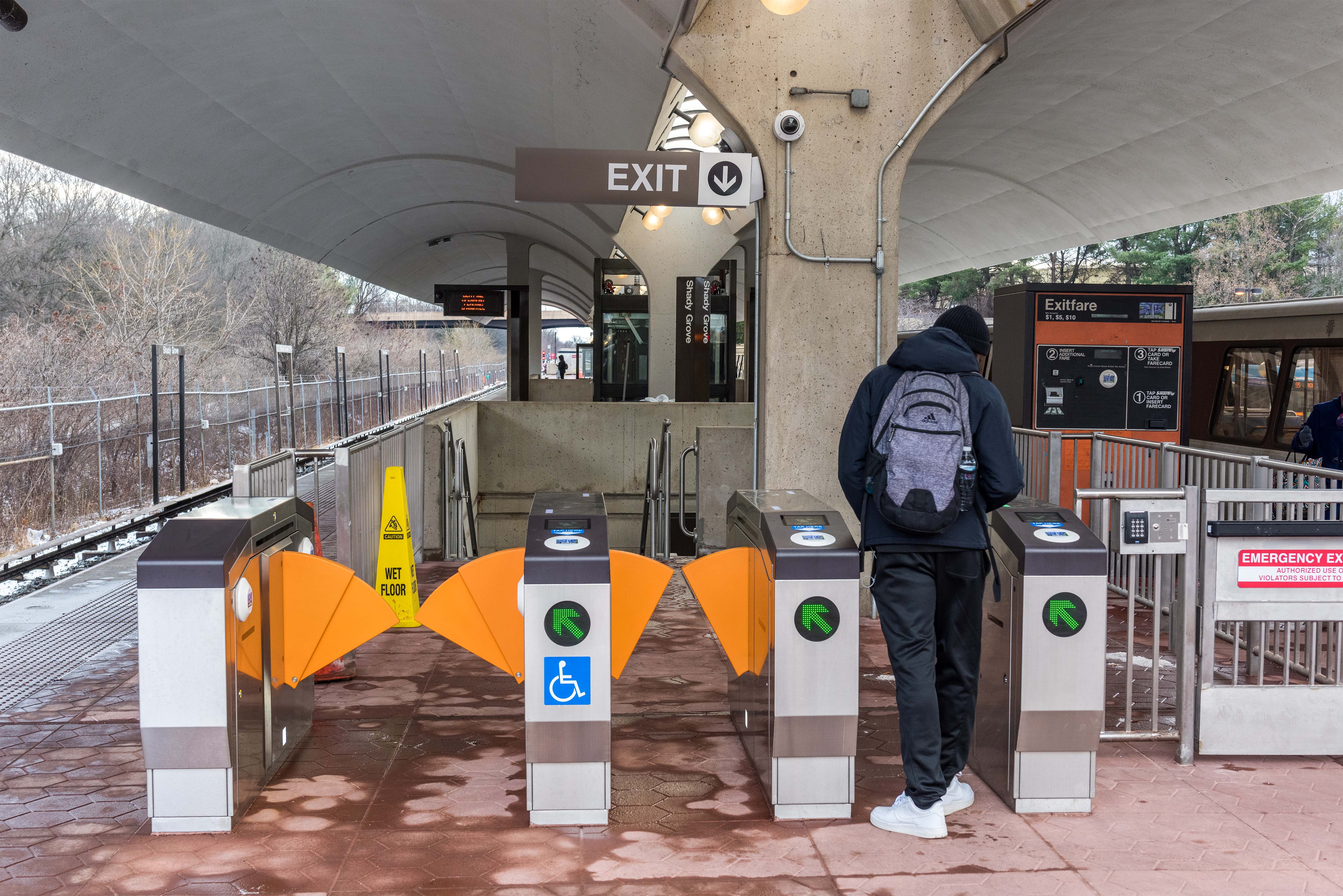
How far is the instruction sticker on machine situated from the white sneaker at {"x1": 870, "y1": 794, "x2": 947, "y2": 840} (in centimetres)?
180

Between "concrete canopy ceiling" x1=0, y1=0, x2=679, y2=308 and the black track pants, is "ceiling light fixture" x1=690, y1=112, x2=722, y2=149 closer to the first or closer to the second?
"concrete canopy ceiling" x1=0, y1=0, x2=679, y2=308

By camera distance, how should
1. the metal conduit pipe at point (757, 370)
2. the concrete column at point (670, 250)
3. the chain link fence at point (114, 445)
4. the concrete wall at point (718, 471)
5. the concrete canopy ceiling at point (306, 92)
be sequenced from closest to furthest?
the metal conduit pipe at point (757, 370) → the concrete canopy ceiling at point (306, 92) → the concrete wall at point (718, 471) → the chain link fence at point (114, 445) → the concrete column at point (670, 250)

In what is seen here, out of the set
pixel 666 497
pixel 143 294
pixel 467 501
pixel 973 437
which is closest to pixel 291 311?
pixel 143 294

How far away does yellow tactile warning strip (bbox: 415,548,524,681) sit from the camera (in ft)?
14.6

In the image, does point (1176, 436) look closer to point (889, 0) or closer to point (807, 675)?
point (889, 0)

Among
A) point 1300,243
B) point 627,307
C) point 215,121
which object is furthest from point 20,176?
point 1300,243

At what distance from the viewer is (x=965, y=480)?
155 inches

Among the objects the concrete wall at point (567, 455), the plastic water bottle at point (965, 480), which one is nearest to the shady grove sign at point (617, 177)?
the plastic water bottle at point (965, 480)

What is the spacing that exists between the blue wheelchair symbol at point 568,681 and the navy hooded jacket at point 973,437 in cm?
116

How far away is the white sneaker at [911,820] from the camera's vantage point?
13.2ft

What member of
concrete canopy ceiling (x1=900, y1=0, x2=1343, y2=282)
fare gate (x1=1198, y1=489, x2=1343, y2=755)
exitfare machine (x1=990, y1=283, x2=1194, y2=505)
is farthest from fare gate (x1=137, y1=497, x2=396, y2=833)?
exitfare machine (x1=990, y1=283, x2=1194, y2=505)

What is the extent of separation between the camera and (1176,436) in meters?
9.91

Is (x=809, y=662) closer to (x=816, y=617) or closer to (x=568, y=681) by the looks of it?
(x=816, y=617)

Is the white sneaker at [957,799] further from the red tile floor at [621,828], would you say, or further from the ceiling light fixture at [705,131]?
the ceiling light fixture at [705,131]
